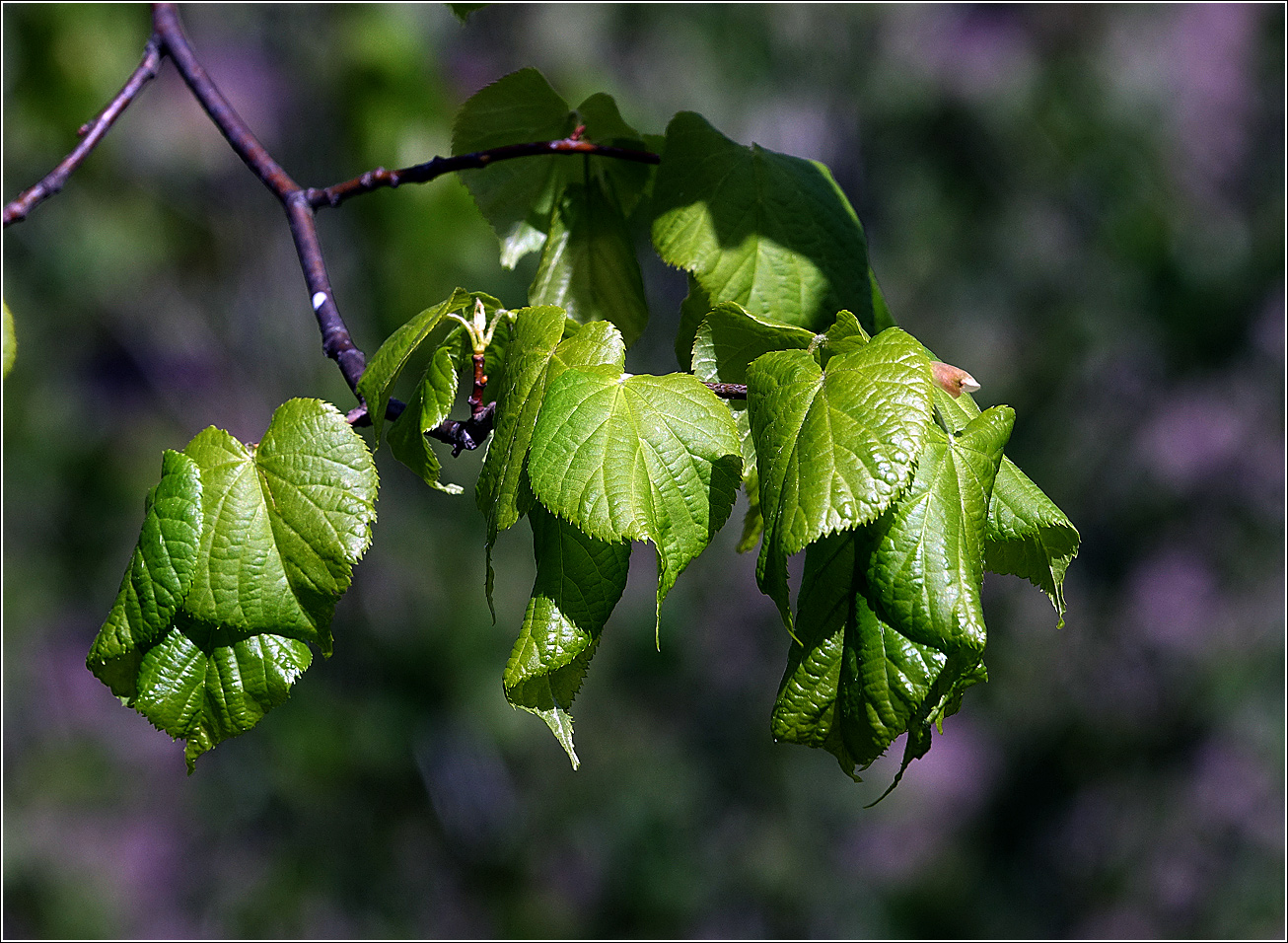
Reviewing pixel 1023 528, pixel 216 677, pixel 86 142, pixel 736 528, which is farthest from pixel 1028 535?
pixel 736 528

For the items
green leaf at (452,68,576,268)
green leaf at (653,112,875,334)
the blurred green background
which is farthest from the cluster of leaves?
the blurred green background

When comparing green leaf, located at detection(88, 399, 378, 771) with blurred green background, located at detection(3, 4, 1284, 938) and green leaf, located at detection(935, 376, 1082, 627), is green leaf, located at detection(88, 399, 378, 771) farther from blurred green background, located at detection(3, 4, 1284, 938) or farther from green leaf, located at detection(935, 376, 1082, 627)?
blurred green background, located at detection(3, 4, 1284, 938)

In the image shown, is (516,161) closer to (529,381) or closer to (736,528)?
(529,381)

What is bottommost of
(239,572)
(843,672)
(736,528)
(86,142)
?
(736,528)

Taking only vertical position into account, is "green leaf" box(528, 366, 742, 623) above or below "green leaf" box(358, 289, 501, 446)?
below

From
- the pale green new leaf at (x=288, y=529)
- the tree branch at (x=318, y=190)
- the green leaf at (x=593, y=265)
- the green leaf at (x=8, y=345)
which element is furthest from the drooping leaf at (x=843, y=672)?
the green leaf at (x=8, y=345)

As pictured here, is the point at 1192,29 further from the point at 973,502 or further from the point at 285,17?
the point at 973,502
